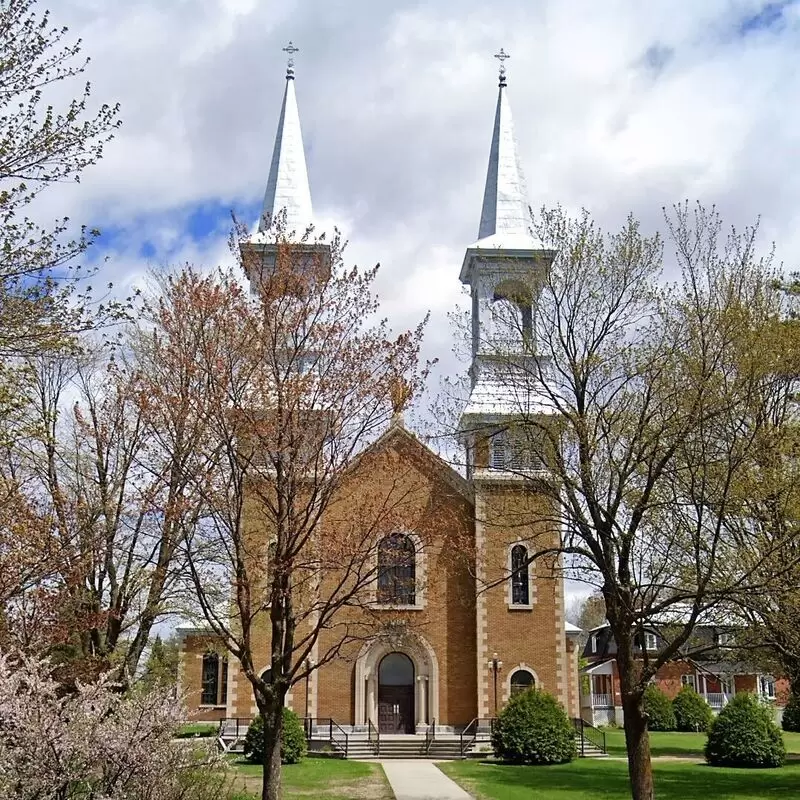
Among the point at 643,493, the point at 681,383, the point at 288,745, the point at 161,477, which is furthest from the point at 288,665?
the point at 288,745

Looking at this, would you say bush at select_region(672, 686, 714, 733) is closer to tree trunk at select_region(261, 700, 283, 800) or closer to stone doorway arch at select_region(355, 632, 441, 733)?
stone doorway arch at select_region(355, 632, 441, 733)

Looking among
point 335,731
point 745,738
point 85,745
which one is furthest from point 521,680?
point 85,745

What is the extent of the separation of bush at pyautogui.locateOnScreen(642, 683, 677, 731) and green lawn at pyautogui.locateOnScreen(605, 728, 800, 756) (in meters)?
0.49

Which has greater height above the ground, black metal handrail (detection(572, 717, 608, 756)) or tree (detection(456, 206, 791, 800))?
tree (detection(456, 206, 791, 800))

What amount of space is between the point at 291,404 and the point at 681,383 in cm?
597

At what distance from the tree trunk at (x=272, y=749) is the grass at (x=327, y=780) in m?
4.63

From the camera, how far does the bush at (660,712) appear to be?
142 feet

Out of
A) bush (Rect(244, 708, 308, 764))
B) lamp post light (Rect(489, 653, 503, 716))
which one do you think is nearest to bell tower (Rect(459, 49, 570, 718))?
lamp post light (Rect(489, 653, 503, 716))

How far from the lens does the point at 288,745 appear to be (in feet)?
84.7

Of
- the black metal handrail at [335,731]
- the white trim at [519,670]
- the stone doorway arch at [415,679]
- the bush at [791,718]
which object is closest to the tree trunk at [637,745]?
the black metal handrail at [335,731]

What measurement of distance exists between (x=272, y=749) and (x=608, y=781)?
1176cm

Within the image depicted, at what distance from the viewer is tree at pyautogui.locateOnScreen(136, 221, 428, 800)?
44.5 ft

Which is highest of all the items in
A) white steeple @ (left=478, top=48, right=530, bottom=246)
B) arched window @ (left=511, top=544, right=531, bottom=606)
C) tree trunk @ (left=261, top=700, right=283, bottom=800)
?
white steeple @ (left=478, top=48, right=530, bottom=246)

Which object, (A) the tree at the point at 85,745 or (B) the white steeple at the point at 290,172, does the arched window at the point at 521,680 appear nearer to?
(B) the white steeple at the point at 290,172
